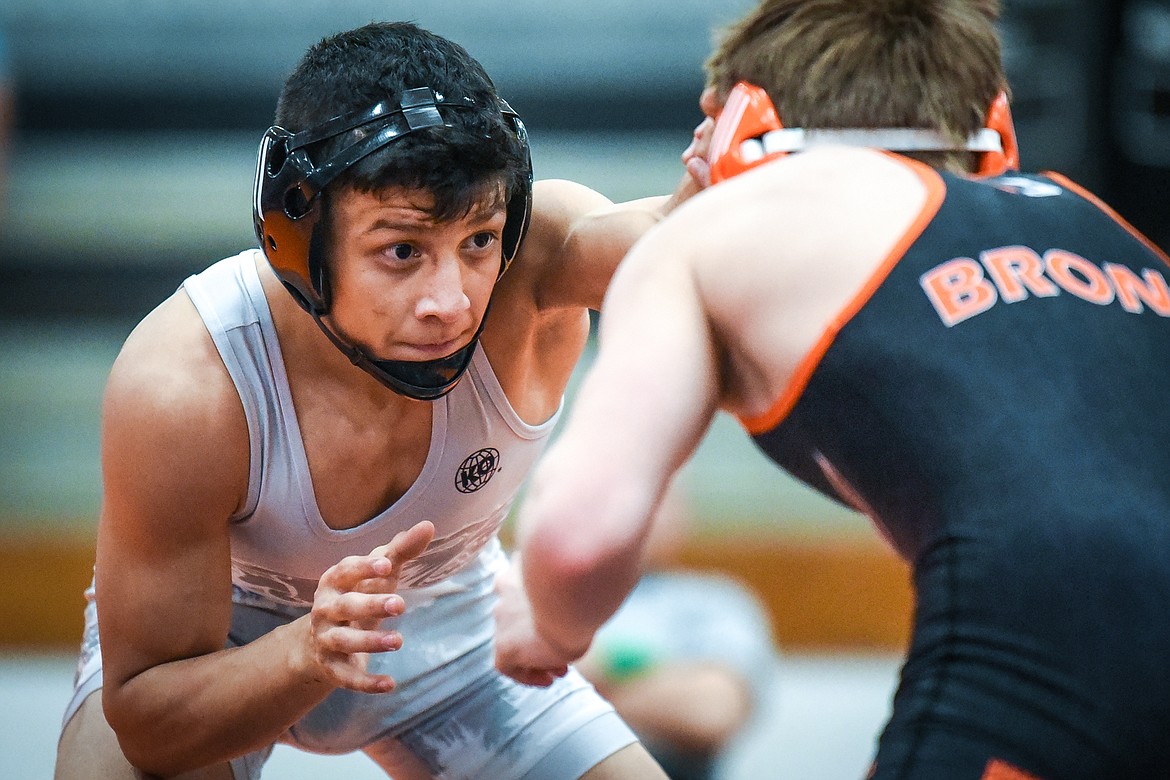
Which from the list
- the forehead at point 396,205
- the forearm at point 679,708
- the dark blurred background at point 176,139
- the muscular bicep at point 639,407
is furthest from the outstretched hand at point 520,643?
the dark blurred background at point 176,139

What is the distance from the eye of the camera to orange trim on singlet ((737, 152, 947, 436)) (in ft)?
4.99

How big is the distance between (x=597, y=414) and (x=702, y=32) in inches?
221

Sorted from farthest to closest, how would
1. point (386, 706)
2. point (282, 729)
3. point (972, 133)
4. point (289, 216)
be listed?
point (386, 706) < point (282, 729) < point (289, 216) < point (972, 133)

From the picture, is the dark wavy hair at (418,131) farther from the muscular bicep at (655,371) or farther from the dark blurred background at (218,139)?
the dark blurred background at (218,139)

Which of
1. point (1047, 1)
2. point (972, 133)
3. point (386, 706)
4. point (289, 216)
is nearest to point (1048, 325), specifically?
point (972, 133)

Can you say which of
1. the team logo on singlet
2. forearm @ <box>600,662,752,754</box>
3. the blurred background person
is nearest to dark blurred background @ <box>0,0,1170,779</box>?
the blurred background person

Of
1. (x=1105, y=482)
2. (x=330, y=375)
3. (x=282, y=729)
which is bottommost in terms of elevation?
(x=282, y=729)

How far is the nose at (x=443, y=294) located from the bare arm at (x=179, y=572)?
359 millimetres

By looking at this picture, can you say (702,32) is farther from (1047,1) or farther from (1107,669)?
(1107,669)

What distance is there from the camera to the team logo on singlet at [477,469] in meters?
2.44

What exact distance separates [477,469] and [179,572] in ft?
1.75

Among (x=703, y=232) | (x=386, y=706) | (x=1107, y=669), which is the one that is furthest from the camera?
(x=386, y=706)

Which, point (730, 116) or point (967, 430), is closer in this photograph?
point (967, 430)

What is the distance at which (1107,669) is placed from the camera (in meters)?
1.46
